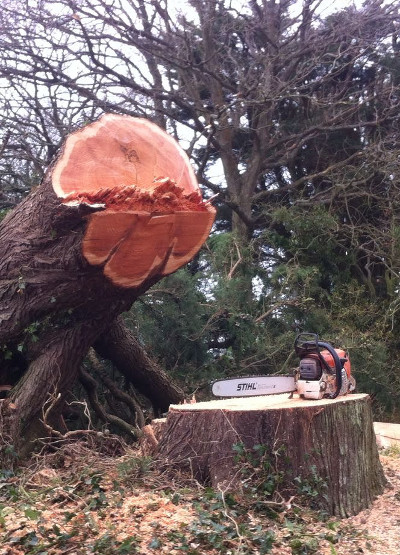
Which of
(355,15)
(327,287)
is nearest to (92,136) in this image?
(327,287)

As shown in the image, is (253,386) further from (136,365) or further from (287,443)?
(136,365)

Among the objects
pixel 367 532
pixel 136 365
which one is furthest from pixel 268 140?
pixel 367 532

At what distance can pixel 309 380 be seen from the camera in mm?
4172

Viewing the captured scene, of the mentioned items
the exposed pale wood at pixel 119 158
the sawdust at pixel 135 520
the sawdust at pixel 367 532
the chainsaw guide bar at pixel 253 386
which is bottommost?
the sawdust at pixel 367 532

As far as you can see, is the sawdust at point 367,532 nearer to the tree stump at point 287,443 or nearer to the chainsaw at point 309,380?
the tree stump at point 287,443

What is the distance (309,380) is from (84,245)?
1.57 metres

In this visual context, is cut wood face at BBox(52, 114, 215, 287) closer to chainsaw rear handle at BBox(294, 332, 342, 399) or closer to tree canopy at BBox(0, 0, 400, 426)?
chainsaw rear handle at BBox(294, 332, 342, 399)

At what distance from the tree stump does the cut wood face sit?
0.96m

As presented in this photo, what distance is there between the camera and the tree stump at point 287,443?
3740 mm

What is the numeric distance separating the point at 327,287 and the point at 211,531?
8.19 meters

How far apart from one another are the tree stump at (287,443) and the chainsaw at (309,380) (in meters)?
0.13

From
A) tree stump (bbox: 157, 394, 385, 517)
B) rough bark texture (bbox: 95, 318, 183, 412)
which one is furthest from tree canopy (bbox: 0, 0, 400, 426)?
tree stump (bbox: 157, 394, 385, 517)

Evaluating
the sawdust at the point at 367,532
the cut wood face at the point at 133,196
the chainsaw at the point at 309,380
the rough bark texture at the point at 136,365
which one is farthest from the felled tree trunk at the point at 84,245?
the sawdust at the point at 367,532

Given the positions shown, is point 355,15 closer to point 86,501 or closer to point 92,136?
point 92,136
